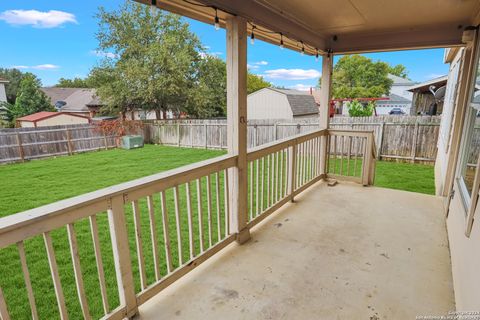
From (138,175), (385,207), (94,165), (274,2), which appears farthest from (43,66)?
(385,207)

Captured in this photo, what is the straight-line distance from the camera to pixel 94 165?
23.0 ft

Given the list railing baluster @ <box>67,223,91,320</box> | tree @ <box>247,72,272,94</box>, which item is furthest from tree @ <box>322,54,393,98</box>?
railing baluster @ <box>67,223,91,320</box>

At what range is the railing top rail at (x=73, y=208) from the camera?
3.66ft

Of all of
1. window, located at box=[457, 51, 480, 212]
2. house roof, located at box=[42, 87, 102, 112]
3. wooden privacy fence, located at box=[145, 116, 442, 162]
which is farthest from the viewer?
house roof, located at box=[42, 87, 102, 112]

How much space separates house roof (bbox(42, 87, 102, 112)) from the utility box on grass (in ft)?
46.3

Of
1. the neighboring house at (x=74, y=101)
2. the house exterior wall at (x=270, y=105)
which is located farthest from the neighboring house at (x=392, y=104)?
the neighboring house at (x=74, y=101)

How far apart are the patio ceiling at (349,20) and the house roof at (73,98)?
868 inches

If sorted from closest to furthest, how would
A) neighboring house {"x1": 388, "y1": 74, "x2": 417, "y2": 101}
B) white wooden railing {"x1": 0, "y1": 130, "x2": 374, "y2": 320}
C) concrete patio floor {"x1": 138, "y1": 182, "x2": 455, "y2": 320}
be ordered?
white wooden railing {"x1": 0, "y1": 130, "x2": 374, "y2": 320} < concrete patio floor {"x1": 138, "y1": 182, "x2": 455, "y2": 320} < neighboring house {"x1": 388, "y1": 74, "x2": 417, "y2": 101}

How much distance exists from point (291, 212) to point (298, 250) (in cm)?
88

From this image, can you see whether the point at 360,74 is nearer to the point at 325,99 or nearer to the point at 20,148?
the point at 325,99

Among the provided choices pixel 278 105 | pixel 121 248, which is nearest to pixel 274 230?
pixel 121 248

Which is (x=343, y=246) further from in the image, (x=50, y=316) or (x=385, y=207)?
(x=50, y=316)

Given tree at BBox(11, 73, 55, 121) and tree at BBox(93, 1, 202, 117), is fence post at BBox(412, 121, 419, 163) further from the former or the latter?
tree at BBox(11, 73, 55, 121)

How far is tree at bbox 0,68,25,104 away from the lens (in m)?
20.6
